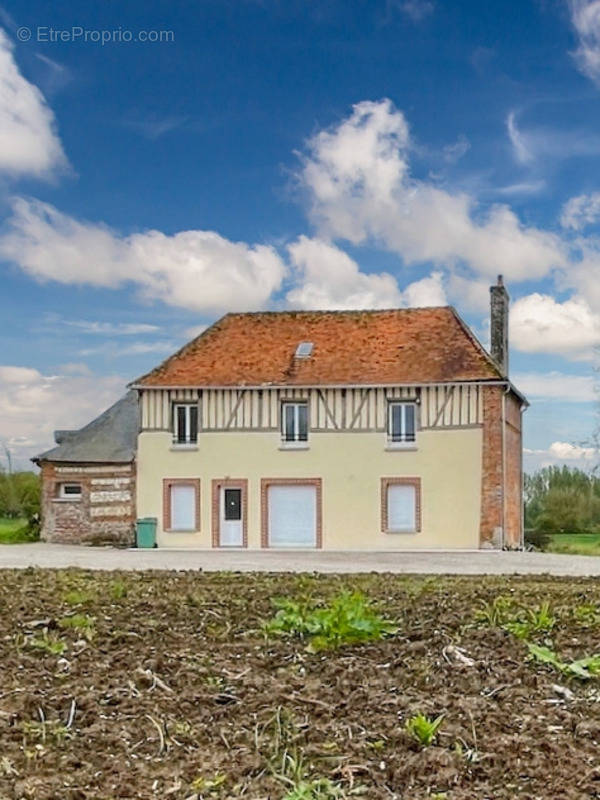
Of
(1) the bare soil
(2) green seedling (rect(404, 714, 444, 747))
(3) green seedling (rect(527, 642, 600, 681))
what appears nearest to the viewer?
(1) the bare soil

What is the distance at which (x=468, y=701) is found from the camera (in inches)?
168

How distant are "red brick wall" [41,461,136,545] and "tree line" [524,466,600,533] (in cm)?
1658

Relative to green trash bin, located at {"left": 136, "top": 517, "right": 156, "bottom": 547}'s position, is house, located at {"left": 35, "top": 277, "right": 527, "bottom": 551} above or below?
above

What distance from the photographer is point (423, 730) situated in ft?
12.5

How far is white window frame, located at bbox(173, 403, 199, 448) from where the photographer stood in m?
28.6

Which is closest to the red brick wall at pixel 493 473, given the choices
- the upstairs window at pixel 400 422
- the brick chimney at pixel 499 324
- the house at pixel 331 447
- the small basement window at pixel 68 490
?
the house at pixel 331 447

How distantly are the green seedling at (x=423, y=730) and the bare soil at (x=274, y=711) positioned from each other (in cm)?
4

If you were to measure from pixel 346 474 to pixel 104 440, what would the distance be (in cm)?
733

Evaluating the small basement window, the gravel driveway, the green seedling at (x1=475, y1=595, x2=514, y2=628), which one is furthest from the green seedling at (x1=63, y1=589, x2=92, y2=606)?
the small basement window

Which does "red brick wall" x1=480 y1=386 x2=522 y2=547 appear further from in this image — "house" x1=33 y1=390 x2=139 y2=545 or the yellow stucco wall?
"house" x1=33 y1=390 x2=139 y2=545

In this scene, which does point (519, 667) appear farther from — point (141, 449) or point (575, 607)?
point (141, 449)

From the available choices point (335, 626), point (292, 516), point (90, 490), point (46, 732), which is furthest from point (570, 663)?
point (90, 490)

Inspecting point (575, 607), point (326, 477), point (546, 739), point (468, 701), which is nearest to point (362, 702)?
point (468, 701)

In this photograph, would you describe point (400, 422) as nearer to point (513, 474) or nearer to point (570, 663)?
point (513, 474)
